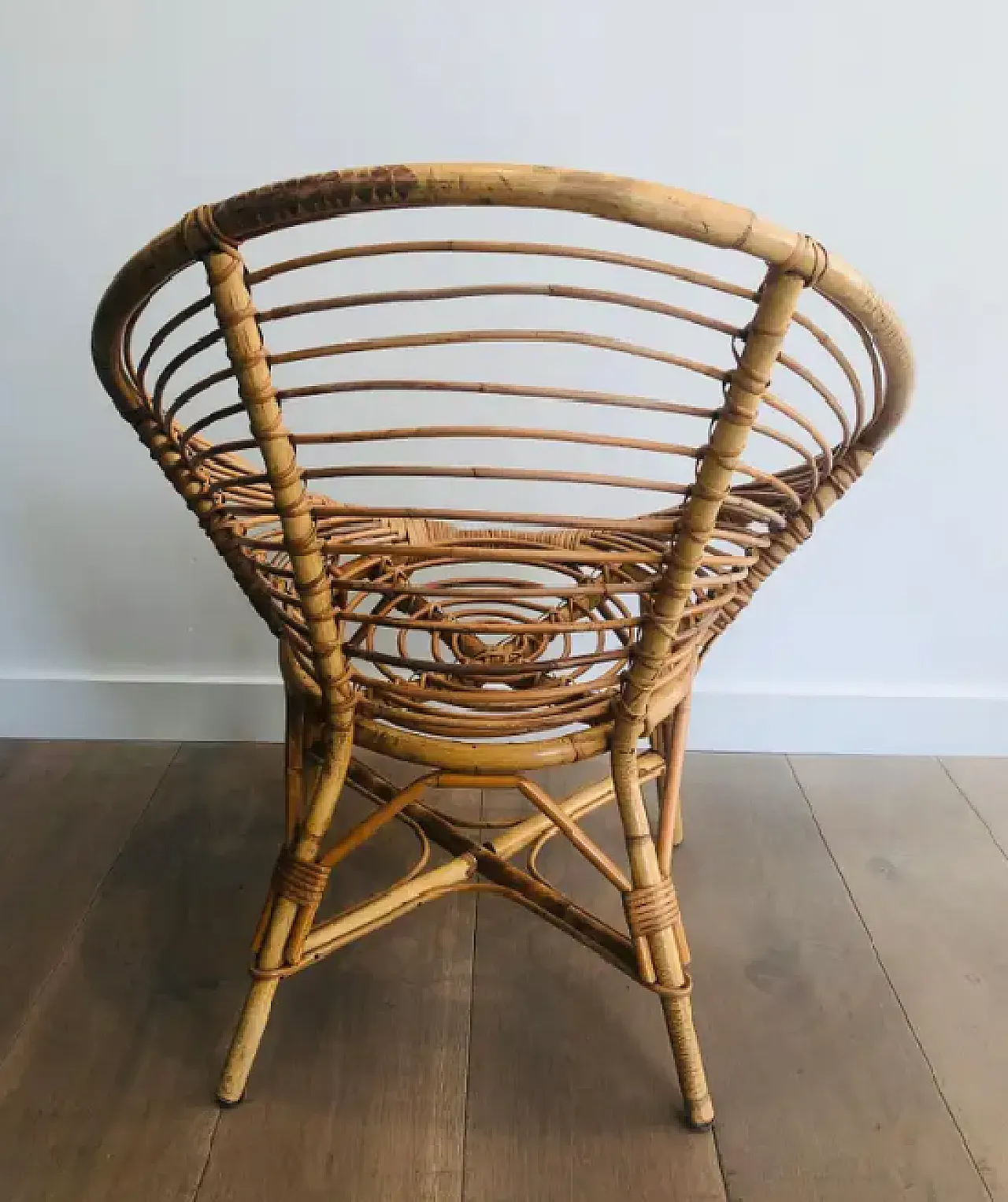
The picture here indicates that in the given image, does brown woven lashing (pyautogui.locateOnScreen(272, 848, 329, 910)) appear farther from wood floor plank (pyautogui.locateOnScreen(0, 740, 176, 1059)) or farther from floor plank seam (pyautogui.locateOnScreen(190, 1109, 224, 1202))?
wood floor plank (pyautogui.locateOnScreen(0, 740, 176, 1059))

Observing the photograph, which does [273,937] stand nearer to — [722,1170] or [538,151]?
[722,1170]

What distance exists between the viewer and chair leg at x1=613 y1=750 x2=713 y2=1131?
31.8 inches

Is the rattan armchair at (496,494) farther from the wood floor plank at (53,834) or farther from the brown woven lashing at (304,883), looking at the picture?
the wood floor plank at (53,834)

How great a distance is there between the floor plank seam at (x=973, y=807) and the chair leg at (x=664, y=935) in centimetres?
61

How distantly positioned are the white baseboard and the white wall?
15 centimetres

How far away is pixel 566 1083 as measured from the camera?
2.99 feet

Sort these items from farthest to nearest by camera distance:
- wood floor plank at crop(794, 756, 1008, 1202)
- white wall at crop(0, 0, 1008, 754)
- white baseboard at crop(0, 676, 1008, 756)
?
white baseboard at crop(0, 676, 1008, 756)
white wall at crop(0, 0, 1008, 754)
wood floor plank at crop(794, 756, 1008, 1202)

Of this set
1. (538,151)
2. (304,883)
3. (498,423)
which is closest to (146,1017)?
(304,883)

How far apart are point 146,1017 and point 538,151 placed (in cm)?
104

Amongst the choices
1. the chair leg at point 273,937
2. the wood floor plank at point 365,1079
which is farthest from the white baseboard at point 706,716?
the chair leg at point 273,937

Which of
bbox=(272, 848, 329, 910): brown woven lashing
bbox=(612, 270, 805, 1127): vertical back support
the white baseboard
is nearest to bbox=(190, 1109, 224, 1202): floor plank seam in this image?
bbox=(272, 848, 329, 910): brown woven lashing

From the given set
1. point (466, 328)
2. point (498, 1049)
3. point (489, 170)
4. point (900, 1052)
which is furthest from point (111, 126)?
point (900, 1052)

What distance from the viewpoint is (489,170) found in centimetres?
47

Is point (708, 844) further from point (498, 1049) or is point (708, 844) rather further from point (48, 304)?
point (48, 304)
